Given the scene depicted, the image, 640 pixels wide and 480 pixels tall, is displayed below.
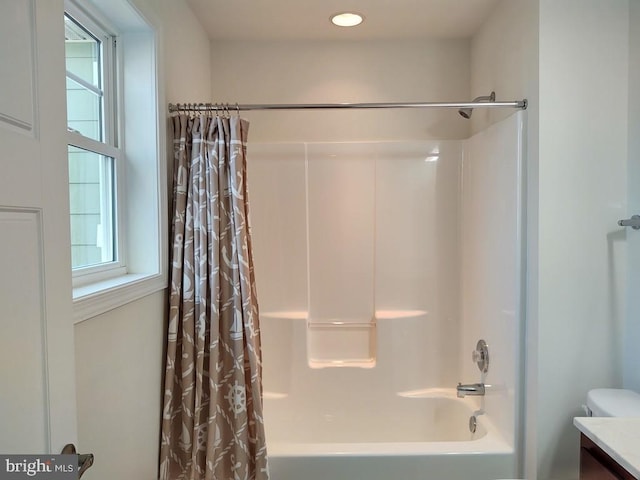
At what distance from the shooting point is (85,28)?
1.47 metres

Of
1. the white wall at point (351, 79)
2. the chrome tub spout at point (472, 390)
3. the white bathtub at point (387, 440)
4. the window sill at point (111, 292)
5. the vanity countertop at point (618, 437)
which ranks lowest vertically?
the white bathtub at point (387, 440)

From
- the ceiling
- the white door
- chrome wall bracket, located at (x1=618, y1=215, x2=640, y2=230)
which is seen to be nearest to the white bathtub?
chrome wall bracket, located at (x1=618, y1=215, x2=640, y2=230)

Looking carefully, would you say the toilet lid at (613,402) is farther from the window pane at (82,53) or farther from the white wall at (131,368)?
the window pane at (82,53)

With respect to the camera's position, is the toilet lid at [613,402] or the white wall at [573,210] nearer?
the toilet lid at [613,402]

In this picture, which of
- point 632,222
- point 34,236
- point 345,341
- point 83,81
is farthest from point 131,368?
point 632,222

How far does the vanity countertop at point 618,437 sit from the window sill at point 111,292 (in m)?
1.42

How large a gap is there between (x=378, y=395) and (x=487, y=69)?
6.19ft

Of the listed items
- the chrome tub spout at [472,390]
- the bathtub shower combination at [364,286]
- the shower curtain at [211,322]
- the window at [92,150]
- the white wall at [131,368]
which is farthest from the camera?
the bathtub shower combination at [364,286]

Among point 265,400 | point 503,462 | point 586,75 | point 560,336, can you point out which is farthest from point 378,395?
point 586,75

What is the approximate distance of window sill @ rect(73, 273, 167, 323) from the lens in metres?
1.14

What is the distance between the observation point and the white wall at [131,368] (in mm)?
1219

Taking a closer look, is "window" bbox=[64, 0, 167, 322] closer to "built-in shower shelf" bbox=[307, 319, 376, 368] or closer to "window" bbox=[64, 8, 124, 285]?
"window" bbox=[64, 8, 124, 285]

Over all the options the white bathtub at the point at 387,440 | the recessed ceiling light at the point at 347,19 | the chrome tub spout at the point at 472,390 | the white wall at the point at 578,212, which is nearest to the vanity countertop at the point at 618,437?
the white wall at the point at 578,212

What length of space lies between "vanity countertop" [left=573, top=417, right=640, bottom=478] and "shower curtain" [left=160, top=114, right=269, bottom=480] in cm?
117
